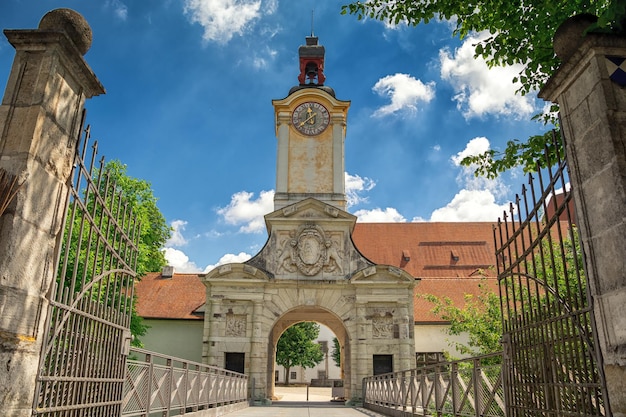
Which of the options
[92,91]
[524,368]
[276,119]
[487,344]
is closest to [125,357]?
[92,91]

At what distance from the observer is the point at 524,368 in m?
4.96

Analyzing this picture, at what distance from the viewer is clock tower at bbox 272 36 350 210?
24922 millimetres

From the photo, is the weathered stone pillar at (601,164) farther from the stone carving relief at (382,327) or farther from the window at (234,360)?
the window at (234,360)

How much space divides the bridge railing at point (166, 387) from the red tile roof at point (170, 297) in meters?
11.1

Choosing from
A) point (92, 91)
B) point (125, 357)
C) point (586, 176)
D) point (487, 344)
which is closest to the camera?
point (586, 176)

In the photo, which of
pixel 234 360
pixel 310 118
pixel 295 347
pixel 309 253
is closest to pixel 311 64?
pixel 310 118

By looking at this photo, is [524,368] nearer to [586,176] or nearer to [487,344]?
[586,176]

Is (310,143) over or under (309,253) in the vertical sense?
Answer: over

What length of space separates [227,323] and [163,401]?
12727mm

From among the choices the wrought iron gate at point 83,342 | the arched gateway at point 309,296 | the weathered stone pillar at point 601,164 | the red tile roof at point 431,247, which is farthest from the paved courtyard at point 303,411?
the red tile roof at point 431,247

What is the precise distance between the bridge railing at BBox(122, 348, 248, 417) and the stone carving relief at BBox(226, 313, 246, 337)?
6351 mm

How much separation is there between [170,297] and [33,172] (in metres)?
23.5

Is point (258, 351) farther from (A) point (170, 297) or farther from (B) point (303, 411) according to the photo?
(A) point (170, 297)

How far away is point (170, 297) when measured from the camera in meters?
26.3
